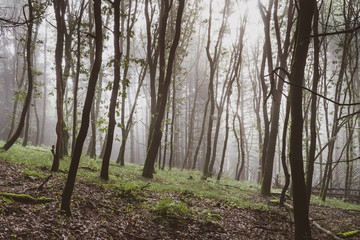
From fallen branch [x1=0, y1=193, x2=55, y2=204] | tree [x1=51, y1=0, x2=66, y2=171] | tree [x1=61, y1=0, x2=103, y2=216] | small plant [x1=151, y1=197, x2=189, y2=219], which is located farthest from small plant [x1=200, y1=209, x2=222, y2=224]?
tree [x1=51, y1=0, x2=66, y2=171]

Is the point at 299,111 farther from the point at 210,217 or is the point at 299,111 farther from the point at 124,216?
the point at 124,216

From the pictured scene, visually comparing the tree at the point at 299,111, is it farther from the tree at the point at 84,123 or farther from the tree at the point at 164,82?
the tree at the point at 164,82

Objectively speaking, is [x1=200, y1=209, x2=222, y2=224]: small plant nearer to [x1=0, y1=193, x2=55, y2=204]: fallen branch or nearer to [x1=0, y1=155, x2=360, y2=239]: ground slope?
[x1=0, y1=155, x2=360, y2=239]: ground slope

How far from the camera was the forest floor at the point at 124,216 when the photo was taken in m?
4.42

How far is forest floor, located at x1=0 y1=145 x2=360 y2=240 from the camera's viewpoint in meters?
4.42

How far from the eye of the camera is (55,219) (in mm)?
4609

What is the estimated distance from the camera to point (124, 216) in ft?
19.0

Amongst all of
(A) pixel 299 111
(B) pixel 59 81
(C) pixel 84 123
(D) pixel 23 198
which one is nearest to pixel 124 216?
(D) pixel 23 198

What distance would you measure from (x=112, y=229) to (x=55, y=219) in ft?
3.78

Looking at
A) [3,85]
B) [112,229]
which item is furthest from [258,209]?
[3,85]

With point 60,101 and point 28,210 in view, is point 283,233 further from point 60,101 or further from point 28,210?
point 60,101

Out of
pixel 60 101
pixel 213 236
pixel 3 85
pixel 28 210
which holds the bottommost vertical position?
pixel 213 236

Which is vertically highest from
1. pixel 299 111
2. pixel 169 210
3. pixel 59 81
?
pixel 59 81

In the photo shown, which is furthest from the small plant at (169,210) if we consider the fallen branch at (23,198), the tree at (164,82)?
the tree at (164,82)
